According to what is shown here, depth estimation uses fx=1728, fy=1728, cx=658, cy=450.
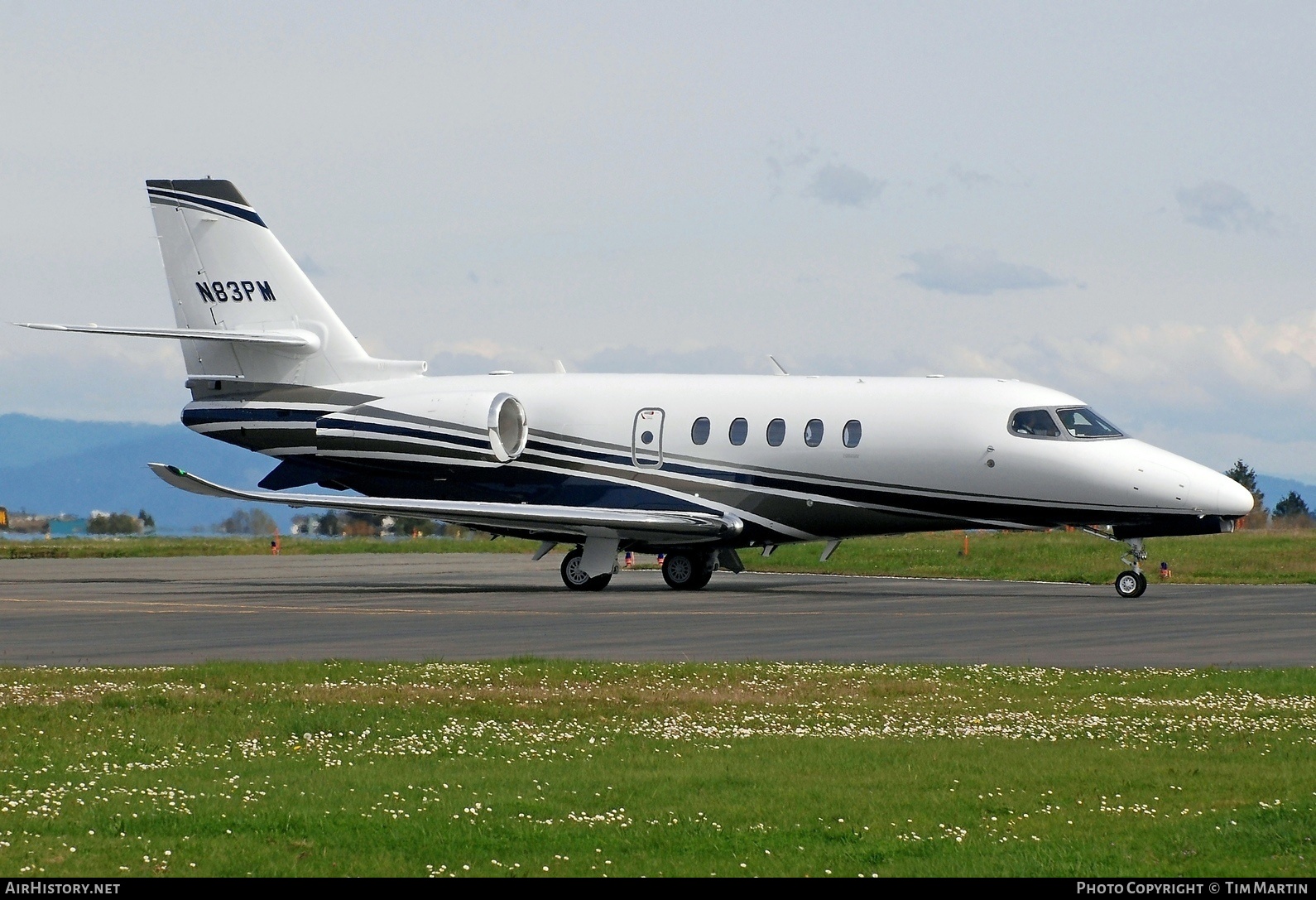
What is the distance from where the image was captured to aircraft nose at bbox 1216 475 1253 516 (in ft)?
99.2

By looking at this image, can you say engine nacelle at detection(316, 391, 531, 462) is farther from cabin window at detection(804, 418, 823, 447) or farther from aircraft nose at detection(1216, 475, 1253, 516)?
aircraft nose at detection(1216, 475, 1253, 516)

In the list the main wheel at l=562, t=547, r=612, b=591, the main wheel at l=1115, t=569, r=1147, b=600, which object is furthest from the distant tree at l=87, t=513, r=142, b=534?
the main wheel at l=1115, t=569, r=1147, b=600

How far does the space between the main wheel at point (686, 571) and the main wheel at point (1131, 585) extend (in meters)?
8.62

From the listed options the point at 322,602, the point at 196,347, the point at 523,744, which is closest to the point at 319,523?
the point at 196,347

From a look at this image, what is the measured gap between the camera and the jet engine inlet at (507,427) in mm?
36094

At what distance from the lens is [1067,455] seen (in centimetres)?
3127

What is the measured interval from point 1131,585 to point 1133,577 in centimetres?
17

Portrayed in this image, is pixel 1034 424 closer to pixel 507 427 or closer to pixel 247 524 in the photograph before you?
pixel 507 427

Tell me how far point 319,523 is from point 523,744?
83911mm

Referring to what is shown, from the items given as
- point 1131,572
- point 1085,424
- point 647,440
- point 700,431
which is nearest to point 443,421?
point 647,440

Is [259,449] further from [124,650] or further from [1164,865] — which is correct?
[1164,865]

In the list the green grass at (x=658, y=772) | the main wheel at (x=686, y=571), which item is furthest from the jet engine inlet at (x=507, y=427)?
the green grass at (x=658, y=772)

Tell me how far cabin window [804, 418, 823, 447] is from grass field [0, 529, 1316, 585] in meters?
9.57

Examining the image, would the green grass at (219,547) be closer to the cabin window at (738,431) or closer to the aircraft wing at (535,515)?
the aircraft wing at (535,515)
